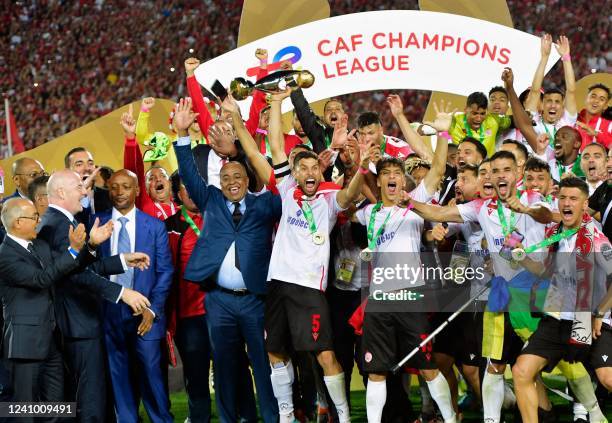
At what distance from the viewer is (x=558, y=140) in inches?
316

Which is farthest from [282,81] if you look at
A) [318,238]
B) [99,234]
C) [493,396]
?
[493,396]

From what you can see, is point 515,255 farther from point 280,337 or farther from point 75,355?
point 75,355

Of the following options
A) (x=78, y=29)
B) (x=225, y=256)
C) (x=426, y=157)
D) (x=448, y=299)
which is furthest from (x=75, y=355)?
(x=78, y=29)

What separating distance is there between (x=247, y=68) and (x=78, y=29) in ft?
51.0

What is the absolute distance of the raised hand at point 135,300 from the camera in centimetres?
642

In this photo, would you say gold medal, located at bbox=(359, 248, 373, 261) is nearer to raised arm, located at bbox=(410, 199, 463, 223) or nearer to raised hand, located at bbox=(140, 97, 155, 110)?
raised arm, located at bbox=(410, 199, 463, 223)

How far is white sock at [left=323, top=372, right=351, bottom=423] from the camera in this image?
255 inches

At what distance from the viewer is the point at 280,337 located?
21.5 ft

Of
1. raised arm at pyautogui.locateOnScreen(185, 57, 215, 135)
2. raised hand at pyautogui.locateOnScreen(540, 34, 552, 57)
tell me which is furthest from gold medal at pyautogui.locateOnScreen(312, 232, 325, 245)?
raised hand at pyautogui.locateOnScreen(540, 34, 552, 57)

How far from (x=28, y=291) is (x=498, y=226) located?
9.00 ft

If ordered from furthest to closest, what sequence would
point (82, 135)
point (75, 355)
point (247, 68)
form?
1. point (82, 135)
2. point (247, 68)
3. point (75, 355)

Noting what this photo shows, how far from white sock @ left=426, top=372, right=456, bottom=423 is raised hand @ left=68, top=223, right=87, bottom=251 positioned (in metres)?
2.21

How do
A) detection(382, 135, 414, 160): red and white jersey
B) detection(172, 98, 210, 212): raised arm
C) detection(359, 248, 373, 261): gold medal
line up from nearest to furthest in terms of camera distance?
detection(359, 248, 373, 261): gold medal < detection(172, 98, 210, 212): raised arm < detection(382, 135, 414, 160): red and white jersey

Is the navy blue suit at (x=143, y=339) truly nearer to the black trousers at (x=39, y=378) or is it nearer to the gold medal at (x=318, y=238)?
the black trousers at (x=39, y=378)
